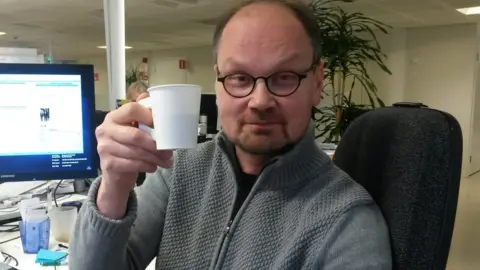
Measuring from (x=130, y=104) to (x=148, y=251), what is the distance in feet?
1.29

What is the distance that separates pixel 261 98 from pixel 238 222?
268 mm

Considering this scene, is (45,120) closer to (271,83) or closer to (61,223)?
(61,223)

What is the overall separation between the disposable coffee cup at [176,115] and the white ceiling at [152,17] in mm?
4396

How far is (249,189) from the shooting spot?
41.2 inches

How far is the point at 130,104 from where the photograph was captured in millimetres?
822

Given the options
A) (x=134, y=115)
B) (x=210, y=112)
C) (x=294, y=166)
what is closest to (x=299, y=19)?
(x=294, y=166)

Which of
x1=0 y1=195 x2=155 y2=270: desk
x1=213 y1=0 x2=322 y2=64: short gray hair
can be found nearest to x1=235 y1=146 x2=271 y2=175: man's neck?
x1=213 y1=0 x2=322 y2=64: short gray hair

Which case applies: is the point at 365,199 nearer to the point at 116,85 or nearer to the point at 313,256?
the point at 313,256

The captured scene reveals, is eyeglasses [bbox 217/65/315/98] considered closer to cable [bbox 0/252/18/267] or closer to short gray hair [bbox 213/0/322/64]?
short gray hair [bbox 213/0/322/64]

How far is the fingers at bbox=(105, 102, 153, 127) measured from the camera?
805 millimetres

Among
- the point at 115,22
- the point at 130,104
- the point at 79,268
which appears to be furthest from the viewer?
the point at 115,22

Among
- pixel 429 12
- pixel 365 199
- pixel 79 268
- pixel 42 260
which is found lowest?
pixel 42 260

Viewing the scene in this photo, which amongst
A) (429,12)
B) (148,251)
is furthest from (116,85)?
(429,12)

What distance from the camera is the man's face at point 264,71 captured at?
36.7 inches
